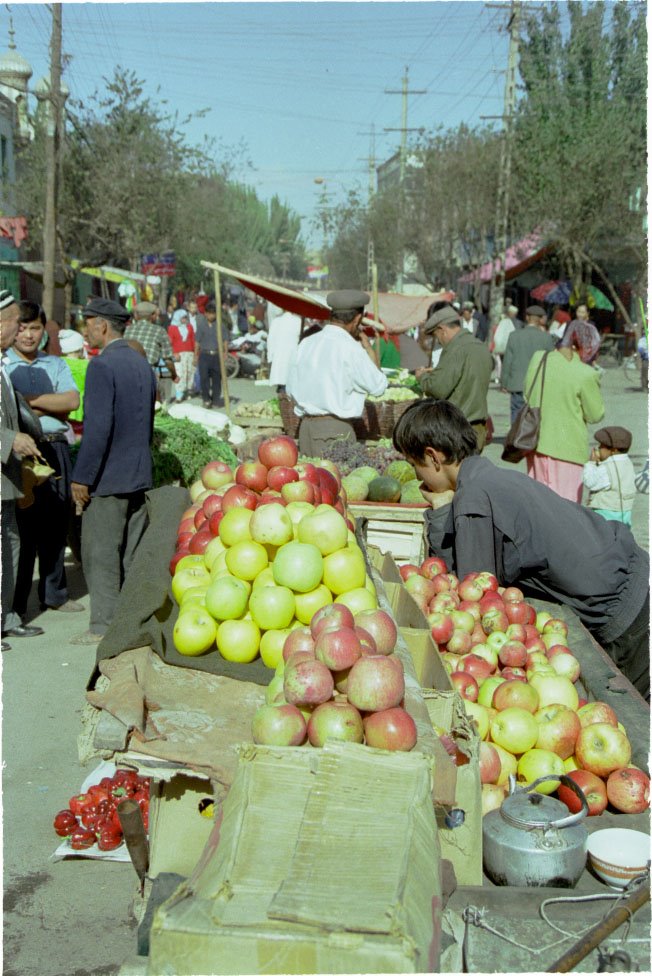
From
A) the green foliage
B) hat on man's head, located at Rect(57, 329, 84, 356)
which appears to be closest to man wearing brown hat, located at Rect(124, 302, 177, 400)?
hat on man's head, located at Rect(57, 329, 84, 356)

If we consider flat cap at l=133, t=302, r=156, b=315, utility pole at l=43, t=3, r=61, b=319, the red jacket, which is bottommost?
flat cap at l=133, t=302, r=156, b=315

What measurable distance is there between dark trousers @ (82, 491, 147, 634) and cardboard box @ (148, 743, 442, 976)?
4.31 m

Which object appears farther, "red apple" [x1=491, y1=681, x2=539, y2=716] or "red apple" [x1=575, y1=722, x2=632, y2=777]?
"red apple" [x1=491, y1=681, x2=539, y2=716]

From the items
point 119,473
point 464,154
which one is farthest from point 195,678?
point 464,154

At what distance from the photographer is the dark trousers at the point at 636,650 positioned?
14.2 ft

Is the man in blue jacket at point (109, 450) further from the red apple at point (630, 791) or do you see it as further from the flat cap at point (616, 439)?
the red apple at point (630, 791)

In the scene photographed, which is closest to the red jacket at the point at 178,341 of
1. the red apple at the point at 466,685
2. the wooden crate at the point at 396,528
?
the wooden crate at the point at 396,528

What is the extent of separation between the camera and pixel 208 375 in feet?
65.4

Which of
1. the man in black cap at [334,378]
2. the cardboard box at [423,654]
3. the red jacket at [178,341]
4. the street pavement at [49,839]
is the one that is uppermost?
the red jacket at [178,341]

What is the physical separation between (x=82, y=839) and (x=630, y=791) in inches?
91.9

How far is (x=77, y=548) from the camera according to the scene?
25.7 feet

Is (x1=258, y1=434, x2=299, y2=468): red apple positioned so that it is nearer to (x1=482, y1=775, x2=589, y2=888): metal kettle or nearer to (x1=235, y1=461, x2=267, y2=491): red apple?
(x1=235, y1=461, x2=267, y2=491): red apple

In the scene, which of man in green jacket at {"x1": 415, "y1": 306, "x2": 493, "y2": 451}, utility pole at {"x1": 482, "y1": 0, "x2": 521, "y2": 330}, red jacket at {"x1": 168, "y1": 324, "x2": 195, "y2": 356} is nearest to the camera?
man in green jacket at {"x1": 415, "y1": 306, "x2": 493, "y2": 451}

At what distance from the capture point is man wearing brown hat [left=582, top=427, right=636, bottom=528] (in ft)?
24.0
